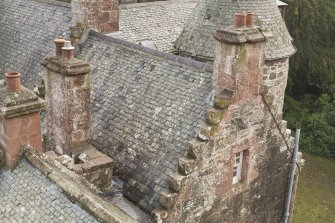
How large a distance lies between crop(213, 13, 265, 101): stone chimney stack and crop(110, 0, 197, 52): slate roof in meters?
8.76

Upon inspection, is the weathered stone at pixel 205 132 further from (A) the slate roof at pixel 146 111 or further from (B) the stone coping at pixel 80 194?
(B) the stone coping at pixel 80 194

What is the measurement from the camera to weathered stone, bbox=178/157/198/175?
41.0 feet

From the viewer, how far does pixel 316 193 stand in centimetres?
2947

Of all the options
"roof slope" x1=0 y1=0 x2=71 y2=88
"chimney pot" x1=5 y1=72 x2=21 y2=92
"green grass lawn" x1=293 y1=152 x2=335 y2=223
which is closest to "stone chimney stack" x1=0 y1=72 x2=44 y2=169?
"chimney pot" x1=5 y1=72 x2=21 y2=92

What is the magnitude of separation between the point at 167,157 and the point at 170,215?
1.86 metres

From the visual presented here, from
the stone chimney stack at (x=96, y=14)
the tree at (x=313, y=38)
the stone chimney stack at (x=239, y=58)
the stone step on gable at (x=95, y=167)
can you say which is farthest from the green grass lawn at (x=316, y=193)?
the stone step on gable at (x=95, y=167)

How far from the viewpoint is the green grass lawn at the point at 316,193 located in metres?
26.8

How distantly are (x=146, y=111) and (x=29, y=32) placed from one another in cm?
1008

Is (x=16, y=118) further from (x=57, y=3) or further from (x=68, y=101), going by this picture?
(x=57, y=3)

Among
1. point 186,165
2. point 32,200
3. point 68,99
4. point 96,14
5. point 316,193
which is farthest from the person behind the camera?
point 316,193

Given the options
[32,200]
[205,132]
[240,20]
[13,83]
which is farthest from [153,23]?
[32,200]

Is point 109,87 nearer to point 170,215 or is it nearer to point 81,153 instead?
point 81,153

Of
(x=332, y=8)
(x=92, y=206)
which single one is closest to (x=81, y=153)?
(x=92, y=206)

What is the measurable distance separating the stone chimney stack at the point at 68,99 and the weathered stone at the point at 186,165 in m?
3.58
